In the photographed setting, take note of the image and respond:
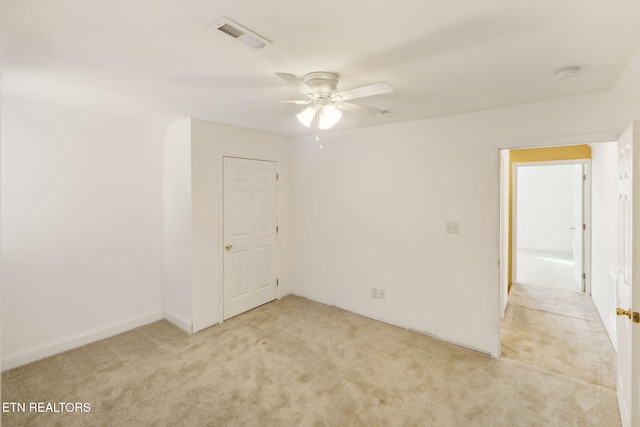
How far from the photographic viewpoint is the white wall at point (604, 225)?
3.21 metres

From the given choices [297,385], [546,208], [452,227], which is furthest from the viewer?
[546,208]

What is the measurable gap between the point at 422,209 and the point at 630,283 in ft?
5.86

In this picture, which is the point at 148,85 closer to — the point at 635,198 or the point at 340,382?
the point at 340,382

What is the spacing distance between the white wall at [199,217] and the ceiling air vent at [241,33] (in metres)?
1.93

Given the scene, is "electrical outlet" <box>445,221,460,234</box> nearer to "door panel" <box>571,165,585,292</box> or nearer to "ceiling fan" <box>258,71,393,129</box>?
"ceiling fan" <box>258,71,393,129</box>

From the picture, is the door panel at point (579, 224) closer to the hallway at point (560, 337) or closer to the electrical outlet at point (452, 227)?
the hallway at point (560, 337)

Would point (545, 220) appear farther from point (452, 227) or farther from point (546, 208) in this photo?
point (452, 227)

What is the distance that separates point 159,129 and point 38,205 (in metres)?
1.43

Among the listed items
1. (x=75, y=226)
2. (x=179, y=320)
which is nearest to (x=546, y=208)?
(x=179, y=320)

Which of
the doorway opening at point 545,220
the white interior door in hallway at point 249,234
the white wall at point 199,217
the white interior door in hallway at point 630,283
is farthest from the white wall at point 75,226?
the doorway opening at point 545,220

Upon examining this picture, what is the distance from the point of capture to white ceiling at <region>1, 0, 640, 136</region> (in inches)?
55.2

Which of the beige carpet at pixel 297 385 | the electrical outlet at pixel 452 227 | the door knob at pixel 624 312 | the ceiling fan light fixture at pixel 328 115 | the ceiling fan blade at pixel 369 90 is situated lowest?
the beige carpet at pixel 297 385

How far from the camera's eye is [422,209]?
3395mm

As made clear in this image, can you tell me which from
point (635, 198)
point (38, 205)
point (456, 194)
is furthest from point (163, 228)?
point (635, 198)
